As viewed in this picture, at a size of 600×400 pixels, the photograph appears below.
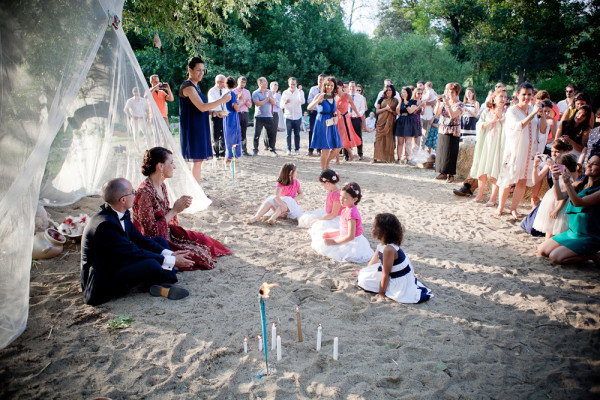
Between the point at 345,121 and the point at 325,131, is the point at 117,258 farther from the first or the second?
A: the point at 345,121

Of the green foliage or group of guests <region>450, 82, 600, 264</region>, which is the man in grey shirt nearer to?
group of guests <region>450, 82, 600, 264</region>

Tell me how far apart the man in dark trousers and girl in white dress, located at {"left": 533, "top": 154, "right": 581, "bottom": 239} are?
14.1ft

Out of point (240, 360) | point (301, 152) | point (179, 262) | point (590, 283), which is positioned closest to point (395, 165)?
point (301, 152)

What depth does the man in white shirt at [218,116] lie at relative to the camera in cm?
862

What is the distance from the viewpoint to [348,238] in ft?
14.3

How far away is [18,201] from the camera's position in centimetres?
297

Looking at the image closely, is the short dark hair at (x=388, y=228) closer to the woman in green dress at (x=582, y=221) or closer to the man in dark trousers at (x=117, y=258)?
the man in dark trousers at (x=117, y=258)

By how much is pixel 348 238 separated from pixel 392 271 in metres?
0.85

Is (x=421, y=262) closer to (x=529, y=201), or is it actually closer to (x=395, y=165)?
(x=529, y=201)

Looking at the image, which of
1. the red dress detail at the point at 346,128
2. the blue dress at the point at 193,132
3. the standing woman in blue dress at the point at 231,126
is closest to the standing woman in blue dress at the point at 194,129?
the blue dress at the point at 193,132

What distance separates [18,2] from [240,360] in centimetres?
327

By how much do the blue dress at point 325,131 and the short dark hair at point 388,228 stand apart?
17.0 ft

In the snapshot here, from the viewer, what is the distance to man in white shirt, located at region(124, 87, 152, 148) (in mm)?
5164

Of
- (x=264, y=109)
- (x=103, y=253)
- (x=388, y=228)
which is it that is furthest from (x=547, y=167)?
(x=264, y=109)
